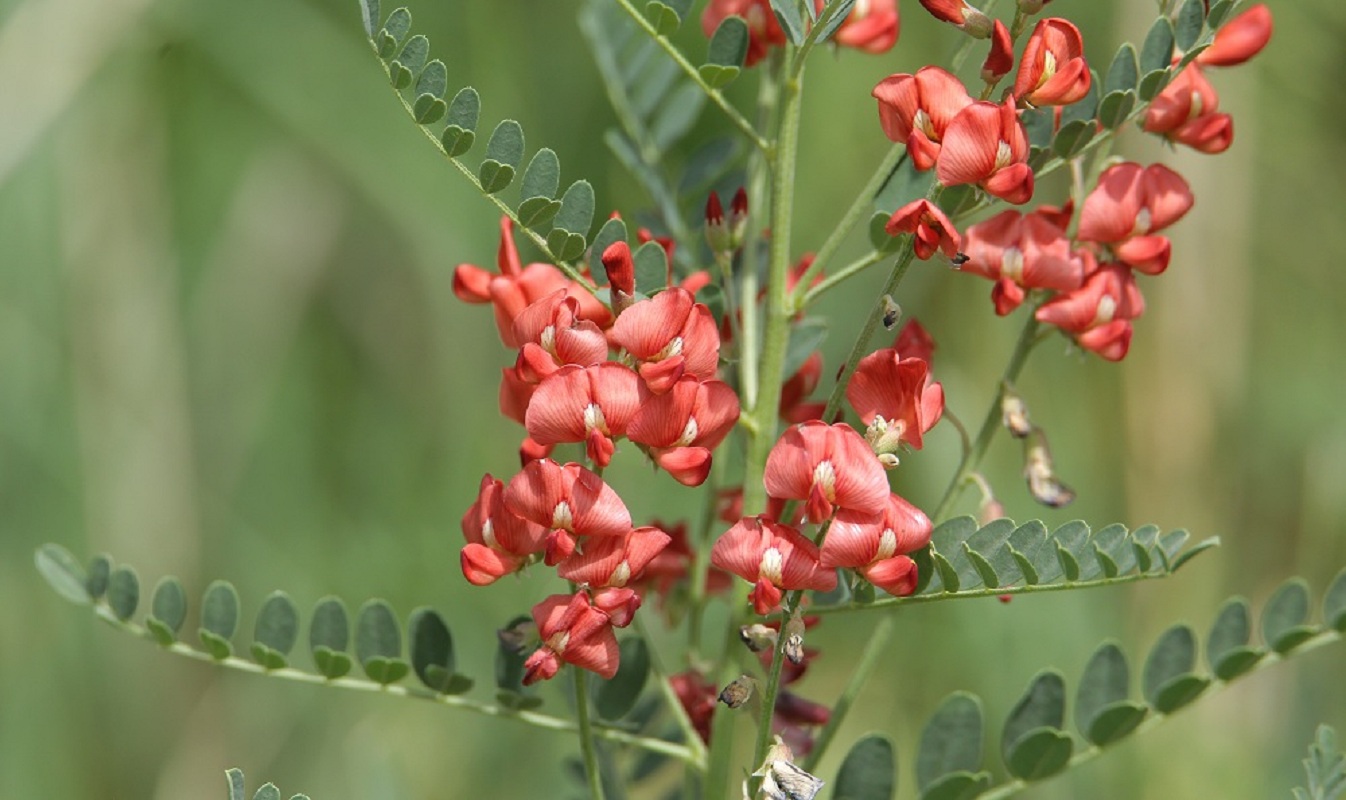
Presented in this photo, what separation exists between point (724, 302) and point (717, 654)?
1.60ft

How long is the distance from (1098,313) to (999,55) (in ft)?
0.62

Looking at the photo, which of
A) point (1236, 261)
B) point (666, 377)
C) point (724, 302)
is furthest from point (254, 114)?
point (666, 377)

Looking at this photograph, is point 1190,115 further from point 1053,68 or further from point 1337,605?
point 1337,605

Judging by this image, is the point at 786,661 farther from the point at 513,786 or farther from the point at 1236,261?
the point at 1236,261

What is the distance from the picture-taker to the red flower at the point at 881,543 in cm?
88

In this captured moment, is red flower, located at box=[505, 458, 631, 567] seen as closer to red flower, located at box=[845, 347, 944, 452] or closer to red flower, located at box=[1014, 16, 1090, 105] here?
red flower, located at box=[845, 347, 944, 452]

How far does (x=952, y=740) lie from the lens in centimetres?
110

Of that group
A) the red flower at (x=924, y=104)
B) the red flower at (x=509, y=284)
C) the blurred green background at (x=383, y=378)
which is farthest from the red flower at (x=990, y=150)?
the blurred green background at (x=383, y=378)

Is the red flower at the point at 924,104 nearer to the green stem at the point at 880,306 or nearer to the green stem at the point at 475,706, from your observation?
the green stem at the point at 880,306

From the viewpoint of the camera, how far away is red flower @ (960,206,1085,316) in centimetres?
98

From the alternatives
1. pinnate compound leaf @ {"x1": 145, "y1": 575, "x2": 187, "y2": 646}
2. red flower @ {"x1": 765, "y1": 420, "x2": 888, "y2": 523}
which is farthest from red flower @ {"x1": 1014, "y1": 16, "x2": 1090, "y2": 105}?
pinnate compound leaf @ {"x1": 145, "y1": 575, "x2": 187, "y2": 646}

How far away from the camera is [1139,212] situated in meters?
1.01

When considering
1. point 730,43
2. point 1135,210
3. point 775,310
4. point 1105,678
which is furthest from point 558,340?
point 1105,678

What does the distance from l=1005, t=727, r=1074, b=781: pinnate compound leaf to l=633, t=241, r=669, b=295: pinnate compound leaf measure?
38 cm
